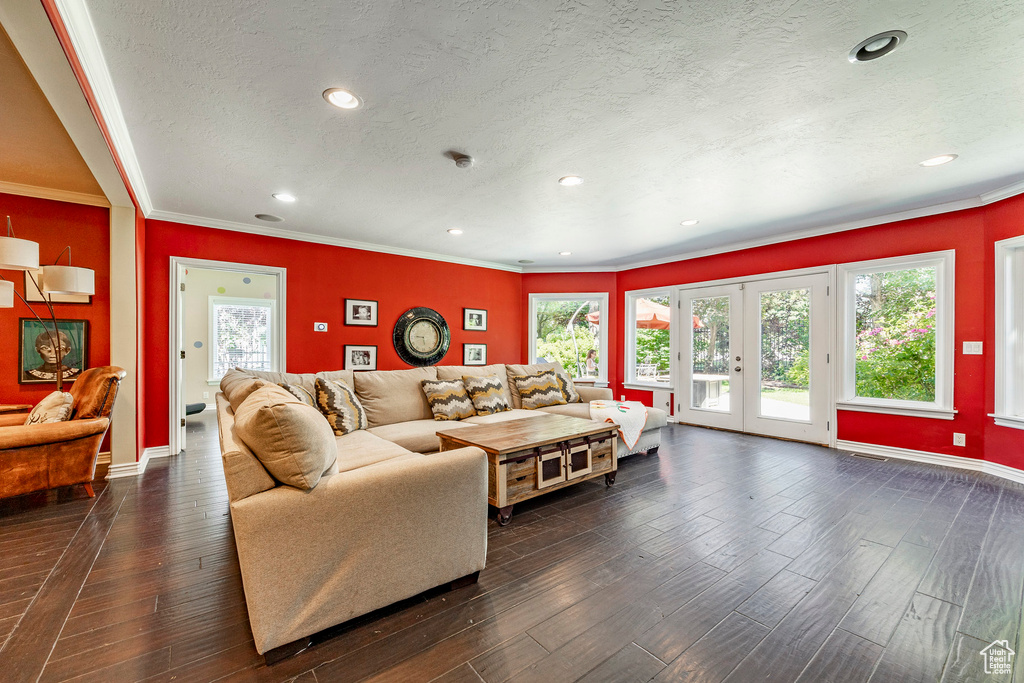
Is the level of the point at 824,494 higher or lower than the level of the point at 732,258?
lower

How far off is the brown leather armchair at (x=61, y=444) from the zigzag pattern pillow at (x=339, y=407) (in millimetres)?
1499

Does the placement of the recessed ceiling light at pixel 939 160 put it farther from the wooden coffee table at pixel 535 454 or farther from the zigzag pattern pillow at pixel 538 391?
the zigzag pattern pillow at pixel 538 391

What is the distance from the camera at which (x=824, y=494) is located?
307 cm

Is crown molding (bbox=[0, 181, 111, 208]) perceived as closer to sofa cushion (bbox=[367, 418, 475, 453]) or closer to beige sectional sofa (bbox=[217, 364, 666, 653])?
beige sectional sofa (bbox=[217, 364, 666, 653])

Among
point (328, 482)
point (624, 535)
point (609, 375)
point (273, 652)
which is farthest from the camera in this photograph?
point (609, 375)

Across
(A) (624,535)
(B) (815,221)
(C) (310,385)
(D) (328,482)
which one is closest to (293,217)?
(C) (310,385)

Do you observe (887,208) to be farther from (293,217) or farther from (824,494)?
(293,217)

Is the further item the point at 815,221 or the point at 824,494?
the point at 815,221

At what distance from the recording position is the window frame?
267 inches

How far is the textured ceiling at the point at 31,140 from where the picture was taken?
2055 mm

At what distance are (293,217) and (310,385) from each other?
1.82 m

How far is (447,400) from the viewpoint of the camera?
3900 millimetres

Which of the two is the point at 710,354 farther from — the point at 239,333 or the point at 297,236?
the point at 239,333

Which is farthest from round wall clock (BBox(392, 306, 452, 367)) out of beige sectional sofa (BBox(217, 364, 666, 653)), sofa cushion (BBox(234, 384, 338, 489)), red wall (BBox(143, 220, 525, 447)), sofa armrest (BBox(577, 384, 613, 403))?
sofa cushion (BBox(234, 384, 338, 489))
